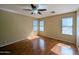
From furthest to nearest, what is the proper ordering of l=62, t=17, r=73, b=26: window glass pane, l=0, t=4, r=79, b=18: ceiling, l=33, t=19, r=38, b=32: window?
l=33, t=19, r=38, b=32: window < l=62, t=17, r=73, b=26: window glass pane < l=0, t=4, r=79, b=18: ceiling

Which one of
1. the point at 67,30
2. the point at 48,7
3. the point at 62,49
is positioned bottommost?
the point at 62,49

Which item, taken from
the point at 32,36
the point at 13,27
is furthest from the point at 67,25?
the point at 13,27

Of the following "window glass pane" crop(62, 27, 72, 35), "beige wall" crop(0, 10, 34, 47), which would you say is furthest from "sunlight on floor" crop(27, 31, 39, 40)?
"window glass pane" crop(62, 27, 72, 35)

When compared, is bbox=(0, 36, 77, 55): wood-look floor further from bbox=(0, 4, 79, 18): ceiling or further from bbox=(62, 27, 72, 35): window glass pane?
bbox=(0, 4, 79, 18): ceiling

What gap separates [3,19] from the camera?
1.74 meters

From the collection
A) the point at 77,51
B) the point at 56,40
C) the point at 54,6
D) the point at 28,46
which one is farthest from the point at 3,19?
the point at 77,51

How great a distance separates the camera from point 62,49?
1.75 meters

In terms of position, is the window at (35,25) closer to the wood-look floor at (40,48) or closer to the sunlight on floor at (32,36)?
the sunlight on floor at (32,36)

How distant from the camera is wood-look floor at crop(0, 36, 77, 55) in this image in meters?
1.74

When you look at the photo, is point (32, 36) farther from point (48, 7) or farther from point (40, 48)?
point (48, 7)

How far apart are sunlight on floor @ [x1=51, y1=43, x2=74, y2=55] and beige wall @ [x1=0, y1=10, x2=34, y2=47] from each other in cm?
65

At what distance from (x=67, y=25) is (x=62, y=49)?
1.61 ft

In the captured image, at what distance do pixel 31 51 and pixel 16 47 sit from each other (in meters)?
0.31

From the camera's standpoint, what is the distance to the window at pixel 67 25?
5.80 feet
